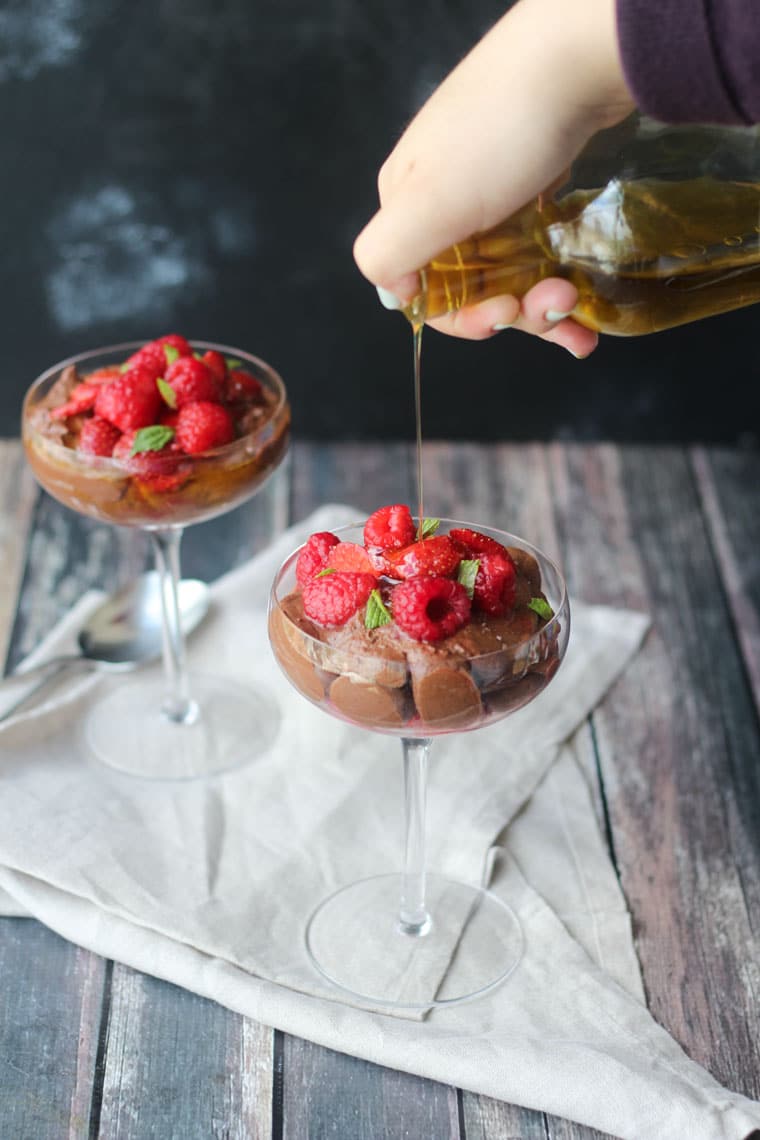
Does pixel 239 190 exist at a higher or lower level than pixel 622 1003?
higher

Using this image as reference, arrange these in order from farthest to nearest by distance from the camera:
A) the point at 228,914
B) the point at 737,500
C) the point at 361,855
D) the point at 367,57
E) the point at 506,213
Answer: the point at 737,500 → the point at 367,57 → the point at 361,855 → the point at 228,914 → the point at 506,213

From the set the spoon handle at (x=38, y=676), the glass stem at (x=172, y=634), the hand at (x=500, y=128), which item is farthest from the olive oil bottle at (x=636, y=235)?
the spoon handle at (x=38, y=676)

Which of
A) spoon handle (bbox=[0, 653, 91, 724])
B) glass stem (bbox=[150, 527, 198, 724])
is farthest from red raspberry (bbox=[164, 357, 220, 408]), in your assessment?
spoon handle (bbox=[0, 653, 91, 724])

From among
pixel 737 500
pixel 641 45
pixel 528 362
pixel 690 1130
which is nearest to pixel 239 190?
pixel 528 362

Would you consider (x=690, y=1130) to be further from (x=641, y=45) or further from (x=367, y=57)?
(x=367, y=57)

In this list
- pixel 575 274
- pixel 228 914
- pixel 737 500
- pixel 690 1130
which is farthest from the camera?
pixel 737 500

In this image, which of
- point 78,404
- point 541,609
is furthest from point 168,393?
point 541,609

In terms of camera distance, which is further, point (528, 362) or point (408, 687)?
point (528, 362)

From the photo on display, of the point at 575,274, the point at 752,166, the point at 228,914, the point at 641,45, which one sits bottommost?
the point at 228,914
